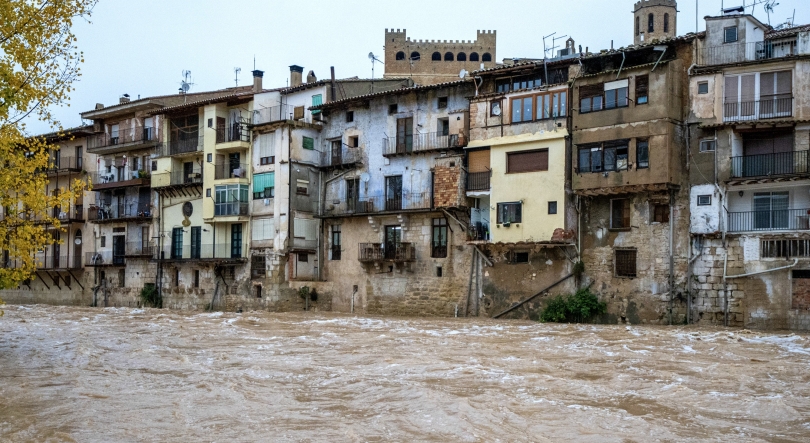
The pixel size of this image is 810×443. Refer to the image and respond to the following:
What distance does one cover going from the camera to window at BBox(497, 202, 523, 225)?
109 feet

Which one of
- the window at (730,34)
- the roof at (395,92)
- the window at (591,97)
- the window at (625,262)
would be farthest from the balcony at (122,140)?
the window at (730,34)

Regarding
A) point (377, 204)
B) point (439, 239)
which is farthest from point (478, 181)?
point (377, 204)

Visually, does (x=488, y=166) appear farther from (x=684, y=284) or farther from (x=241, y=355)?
(x=241, y=355)

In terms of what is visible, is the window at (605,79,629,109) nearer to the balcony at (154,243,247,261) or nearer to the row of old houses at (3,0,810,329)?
the row of old houses at (3,0,810,329)

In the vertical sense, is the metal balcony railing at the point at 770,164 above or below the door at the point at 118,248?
above

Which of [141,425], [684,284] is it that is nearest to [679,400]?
[141,425]

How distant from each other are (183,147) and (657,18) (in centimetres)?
4447

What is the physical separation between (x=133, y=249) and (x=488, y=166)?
25786 mm

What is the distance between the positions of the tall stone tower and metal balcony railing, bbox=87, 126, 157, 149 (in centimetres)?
4284

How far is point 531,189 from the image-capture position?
1302 inches

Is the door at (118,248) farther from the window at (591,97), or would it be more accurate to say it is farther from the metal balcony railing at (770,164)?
the metal balcony railing at (770,164)

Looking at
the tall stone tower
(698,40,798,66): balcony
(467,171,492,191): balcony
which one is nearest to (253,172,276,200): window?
(467,171,492,191): balcony

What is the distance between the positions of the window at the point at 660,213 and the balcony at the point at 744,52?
5.45 meters

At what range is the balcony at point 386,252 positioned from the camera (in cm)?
3703
